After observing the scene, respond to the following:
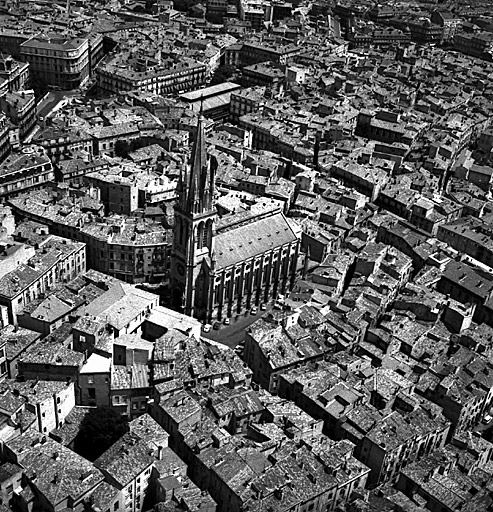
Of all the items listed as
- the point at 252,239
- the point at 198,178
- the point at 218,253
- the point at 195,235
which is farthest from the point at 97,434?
the point at 252,239

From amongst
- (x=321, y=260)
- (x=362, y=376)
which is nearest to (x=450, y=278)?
(x=321, y=260)

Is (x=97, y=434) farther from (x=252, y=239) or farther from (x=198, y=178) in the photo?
(x=252, y=239)

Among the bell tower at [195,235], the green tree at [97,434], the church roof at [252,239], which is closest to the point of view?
the green tree at [97,434]

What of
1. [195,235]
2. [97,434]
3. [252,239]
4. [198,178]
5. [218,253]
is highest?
[198,178]

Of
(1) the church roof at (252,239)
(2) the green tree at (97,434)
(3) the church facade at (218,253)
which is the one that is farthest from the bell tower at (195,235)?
(2) the green tree at (97,434)

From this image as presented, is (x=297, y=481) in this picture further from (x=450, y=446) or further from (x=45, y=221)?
(x=45, y=221)

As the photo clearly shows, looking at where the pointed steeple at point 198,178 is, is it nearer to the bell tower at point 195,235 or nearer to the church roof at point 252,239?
the bell tower at point 195,235

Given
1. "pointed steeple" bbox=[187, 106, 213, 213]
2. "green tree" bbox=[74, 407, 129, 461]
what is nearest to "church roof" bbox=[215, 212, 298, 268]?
"pointed steeple" bbox=[187, 106, 213, 213]

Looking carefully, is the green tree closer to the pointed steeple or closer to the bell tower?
the bell tower
